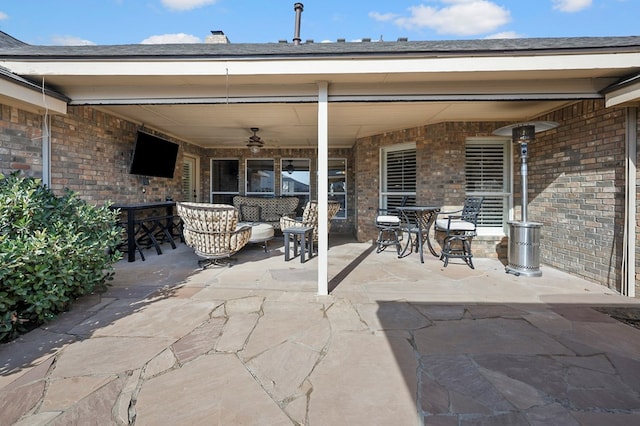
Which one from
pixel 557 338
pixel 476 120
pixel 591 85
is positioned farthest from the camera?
pixel 476 120

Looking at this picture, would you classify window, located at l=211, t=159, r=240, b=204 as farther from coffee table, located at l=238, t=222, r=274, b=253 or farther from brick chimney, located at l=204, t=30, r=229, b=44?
coffee table, located at l=238, t=222, r=274, b=253

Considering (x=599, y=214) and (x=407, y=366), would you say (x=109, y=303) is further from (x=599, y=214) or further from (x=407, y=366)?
(x=599, y=214)

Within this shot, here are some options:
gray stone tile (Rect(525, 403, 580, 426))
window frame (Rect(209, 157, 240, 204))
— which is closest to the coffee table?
window frame (Rect(209, 157, 240, 204))

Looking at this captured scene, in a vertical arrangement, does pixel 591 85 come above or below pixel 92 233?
above

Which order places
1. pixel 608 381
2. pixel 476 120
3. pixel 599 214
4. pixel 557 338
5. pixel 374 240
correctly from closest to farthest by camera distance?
1. pixel 608 381
2. pixel 557 338
3. pixel 599 214
4. pixel 476 120
5. pixel 374 240

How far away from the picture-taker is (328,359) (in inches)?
74.0

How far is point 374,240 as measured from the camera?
20.9 ft

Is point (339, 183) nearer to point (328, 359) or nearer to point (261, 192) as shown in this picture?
point (261, 192)

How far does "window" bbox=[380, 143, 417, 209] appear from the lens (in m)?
5.83

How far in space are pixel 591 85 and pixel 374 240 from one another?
4275mm

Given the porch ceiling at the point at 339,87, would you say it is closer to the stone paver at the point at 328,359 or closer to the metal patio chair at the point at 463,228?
the metal patio chair at the point at 463,228

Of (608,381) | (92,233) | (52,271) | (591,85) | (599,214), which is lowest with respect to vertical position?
(608,381)

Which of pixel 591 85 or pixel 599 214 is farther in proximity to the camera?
pixel 599 214

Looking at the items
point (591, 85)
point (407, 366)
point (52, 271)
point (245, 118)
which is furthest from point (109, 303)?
point (591, 85)
